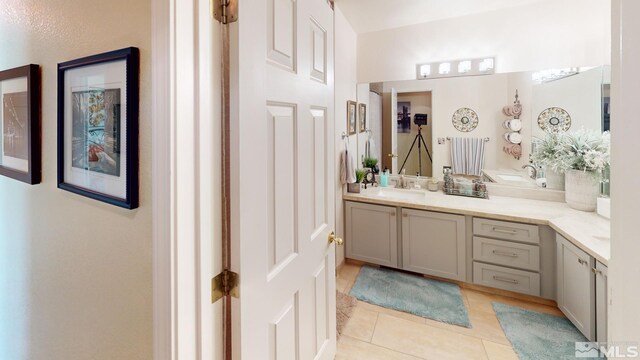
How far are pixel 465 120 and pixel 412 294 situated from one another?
1.82 m

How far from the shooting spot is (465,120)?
3035 mm

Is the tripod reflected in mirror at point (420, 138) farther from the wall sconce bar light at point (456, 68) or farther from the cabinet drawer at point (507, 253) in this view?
the cabinet drawer at point (507, 253)

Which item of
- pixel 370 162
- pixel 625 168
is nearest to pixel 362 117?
pixel 370 162

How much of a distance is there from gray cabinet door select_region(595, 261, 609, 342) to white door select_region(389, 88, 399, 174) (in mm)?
1952

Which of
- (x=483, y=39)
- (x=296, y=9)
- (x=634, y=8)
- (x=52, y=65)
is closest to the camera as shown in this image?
(x=634, y=8)

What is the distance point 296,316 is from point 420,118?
2.64 meters

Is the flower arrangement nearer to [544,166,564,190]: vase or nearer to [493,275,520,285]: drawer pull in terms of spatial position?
[544,166,564,190]: vase

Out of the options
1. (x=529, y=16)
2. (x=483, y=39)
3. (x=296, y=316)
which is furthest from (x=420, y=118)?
(x=296, y=316)

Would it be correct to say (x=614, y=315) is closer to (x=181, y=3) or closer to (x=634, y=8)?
(x=634, y=8)

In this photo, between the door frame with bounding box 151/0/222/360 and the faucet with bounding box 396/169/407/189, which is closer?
the door frame with bounding box 151/0/222/360

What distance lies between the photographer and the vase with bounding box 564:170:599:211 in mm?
2367

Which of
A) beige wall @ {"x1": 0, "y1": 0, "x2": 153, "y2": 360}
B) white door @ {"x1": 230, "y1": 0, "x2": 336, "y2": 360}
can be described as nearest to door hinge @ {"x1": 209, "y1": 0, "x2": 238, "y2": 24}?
white door @ {"x1": 230, "y1": 0, "x2": 336, "y2": 360}

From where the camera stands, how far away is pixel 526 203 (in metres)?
2.73

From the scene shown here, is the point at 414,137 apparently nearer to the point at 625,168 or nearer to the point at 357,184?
the point at 357,184
